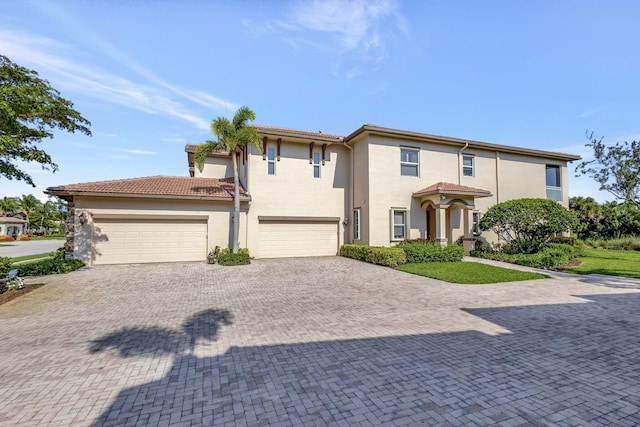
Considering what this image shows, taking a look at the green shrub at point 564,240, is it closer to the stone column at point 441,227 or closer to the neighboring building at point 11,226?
Answer: the stone column at point 441,227

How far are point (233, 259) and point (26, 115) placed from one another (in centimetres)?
864

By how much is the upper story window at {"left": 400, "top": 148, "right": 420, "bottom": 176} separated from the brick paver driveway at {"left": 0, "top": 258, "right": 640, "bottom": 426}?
30.4ft

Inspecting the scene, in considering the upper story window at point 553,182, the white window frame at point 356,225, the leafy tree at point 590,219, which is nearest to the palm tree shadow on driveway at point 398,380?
the white window frame at point 356,225

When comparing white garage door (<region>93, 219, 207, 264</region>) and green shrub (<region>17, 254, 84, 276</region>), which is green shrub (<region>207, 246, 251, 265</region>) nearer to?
white garage door (<region>93, 219, 207, 264</region>)

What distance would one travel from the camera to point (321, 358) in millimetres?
4352

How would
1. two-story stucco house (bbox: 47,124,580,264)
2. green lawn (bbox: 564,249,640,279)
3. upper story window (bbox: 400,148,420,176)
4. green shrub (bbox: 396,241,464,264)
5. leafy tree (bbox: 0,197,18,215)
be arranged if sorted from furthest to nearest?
leafy tree (bbox: 0,197,18,215) → upper story window (bbox: 400,148,420,176) → green shrub (bbox: 396,241,464,264) → two-story stucco house (bbox: 47,124,580,264) → green lawn (bbox: 564,249,640,279)

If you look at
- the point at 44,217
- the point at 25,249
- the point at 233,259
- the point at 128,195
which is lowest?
the point at 25,249

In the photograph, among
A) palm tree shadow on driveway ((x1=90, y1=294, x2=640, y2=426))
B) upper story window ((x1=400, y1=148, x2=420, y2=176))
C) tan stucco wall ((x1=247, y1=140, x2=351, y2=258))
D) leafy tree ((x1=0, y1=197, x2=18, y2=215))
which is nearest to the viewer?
palm tree shadow on driveway ((x1=90, y1=294, x2=640, y2=426))

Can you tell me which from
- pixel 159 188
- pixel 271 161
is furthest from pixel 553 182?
pixel 159 188

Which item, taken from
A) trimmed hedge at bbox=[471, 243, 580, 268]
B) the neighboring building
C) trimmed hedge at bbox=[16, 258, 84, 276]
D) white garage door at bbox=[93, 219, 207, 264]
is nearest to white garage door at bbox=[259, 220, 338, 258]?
white garage door at bbox=[93, 219, 207, 264]

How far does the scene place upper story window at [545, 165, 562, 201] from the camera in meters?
20.4

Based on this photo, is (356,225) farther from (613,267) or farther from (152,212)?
(613,267)

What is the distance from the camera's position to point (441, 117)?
55.8ft

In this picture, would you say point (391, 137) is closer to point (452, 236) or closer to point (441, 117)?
point (441, 117)
